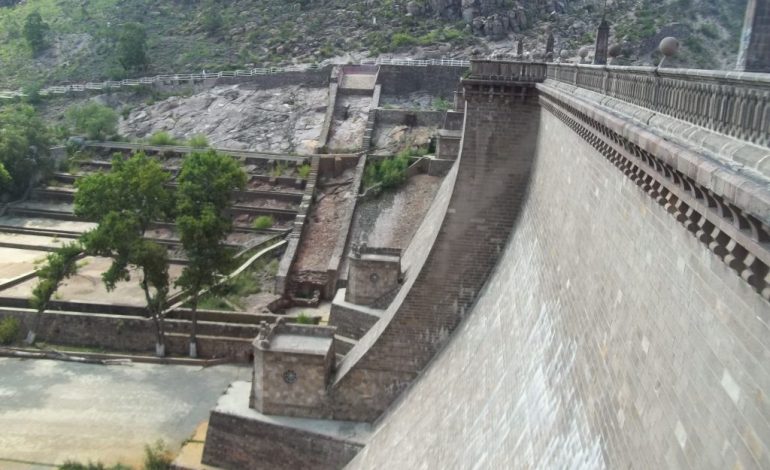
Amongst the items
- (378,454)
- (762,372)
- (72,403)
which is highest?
(762,372)

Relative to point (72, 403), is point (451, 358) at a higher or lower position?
higher

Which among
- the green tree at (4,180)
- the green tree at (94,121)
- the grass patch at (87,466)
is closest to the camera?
the grass patch at (87,466)

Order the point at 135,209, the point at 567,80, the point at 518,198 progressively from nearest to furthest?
1. the point at 567,80
2. the point at 518,198
3. the point at 135,209

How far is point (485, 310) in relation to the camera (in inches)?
604

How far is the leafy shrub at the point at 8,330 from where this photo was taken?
73.0 ft

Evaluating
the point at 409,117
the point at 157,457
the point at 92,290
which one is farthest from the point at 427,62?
the point at 157,457

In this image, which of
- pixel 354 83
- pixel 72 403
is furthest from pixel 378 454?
pixel 354 83

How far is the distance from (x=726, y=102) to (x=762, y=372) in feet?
7.46

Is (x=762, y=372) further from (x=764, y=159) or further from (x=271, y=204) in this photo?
(x=271, y=204)

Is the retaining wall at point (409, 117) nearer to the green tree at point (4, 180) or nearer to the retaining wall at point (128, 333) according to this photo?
the retaining wall at point (128, 333)

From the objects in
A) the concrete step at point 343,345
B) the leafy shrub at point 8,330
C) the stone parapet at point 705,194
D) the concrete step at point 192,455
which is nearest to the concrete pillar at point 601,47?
the stone parapet at point 705,194

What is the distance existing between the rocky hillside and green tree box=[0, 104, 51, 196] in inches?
569

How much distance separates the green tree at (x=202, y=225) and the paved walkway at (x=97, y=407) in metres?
1.93

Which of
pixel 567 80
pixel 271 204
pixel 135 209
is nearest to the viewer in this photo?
pixel 567 80
